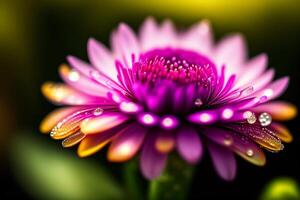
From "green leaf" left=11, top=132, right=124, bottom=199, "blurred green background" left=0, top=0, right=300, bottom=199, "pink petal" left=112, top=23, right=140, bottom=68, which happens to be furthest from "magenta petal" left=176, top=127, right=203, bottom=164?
"blurred green background" left=0, top=0, right=300, bottom=199

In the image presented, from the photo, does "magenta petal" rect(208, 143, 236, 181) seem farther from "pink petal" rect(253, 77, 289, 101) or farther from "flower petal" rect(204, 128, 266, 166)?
"pink petal" rect(253, 77, 289, 101)

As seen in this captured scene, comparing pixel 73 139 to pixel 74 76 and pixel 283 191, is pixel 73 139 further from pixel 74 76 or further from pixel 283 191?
pixel 283 191

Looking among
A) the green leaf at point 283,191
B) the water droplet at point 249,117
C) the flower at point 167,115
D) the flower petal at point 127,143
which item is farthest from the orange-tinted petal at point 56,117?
the green leaf at point 283,191

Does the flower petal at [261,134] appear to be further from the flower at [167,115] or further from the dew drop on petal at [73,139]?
the dew drop on petal at [73,139]

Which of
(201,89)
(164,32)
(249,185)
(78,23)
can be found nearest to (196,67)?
(201,89)

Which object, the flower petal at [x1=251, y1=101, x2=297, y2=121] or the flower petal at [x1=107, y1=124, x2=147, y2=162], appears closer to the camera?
the flower petal at [x1=107, y1=124, x2=147, y2=162]
